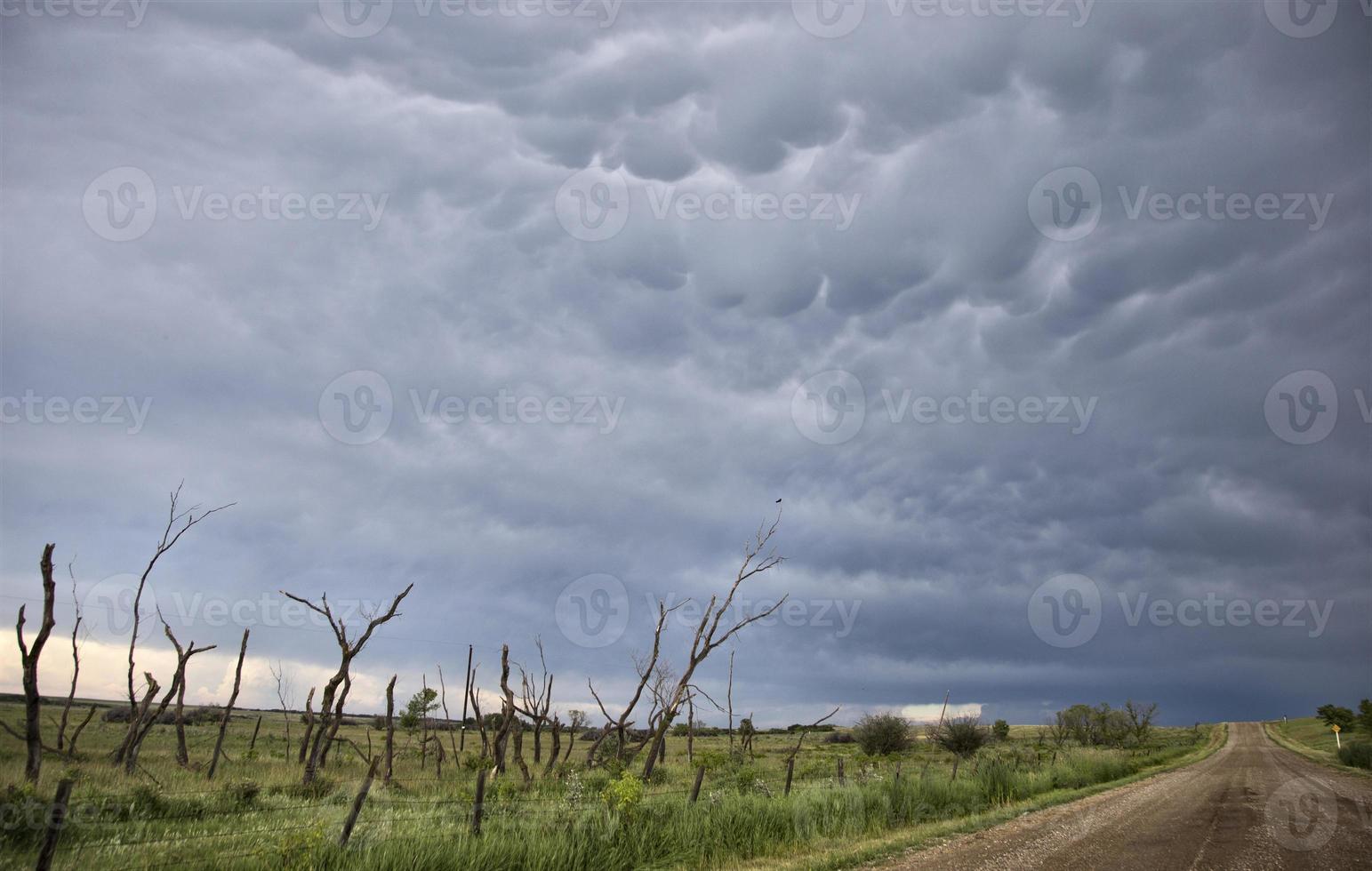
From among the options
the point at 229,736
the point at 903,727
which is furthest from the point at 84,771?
the point at 903,727

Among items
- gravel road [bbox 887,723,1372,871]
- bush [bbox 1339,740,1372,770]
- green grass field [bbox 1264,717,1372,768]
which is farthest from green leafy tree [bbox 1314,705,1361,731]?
gravel road [bbox 887,723,1372,871]

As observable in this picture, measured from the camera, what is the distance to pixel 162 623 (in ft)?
87.4

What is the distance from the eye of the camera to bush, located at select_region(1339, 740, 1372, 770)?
1533 inches

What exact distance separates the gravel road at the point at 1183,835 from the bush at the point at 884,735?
29635 millimetres

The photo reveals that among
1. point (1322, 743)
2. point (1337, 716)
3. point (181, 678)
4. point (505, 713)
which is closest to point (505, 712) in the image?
point (505, 713)

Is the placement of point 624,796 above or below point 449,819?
above

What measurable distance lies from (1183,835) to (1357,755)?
125 ft

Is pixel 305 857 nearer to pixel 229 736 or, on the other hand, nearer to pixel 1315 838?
pixel 1315 838

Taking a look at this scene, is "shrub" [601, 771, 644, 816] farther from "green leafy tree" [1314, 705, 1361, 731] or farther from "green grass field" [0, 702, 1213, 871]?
"green leafy tree" [1314, 705, 1361, 731]

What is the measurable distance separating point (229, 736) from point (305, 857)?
5700cm

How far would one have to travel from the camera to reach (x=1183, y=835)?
49.9 ft

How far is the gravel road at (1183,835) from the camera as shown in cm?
1231

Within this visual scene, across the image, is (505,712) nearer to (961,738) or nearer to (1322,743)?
(961,738)

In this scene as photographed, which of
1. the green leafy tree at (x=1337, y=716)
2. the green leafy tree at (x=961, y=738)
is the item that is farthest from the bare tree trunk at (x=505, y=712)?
the green leafy tree at (x=1337, y=716)
